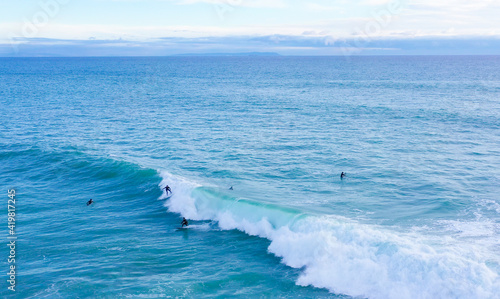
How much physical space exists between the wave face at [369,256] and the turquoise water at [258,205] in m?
0.09

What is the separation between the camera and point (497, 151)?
48.2m

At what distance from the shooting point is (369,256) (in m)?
25.2

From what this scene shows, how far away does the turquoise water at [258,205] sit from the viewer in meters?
23.8

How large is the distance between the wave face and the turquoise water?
0.09 m

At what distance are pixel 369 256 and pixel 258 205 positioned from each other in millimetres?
10525

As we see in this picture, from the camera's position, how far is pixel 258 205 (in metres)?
33.2

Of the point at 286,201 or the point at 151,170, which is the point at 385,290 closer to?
the point at 286,201

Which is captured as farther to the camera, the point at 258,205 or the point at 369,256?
the point at 258,205

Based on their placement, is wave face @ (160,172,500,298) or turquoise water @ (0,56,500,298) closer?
wave face @ (160,172,500,298)

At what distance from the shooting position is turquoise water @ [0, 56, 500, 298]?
78.2ft

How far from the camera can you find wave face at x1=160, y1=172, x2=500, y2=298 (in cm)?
2230

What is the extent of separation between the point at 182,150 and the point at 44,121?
3195 cm

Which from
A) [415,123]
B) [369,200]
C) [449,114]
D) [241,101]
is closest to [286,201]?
[369,200]

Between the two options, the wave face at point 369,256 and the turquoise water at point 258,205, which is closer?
the wave face at point 369,256
